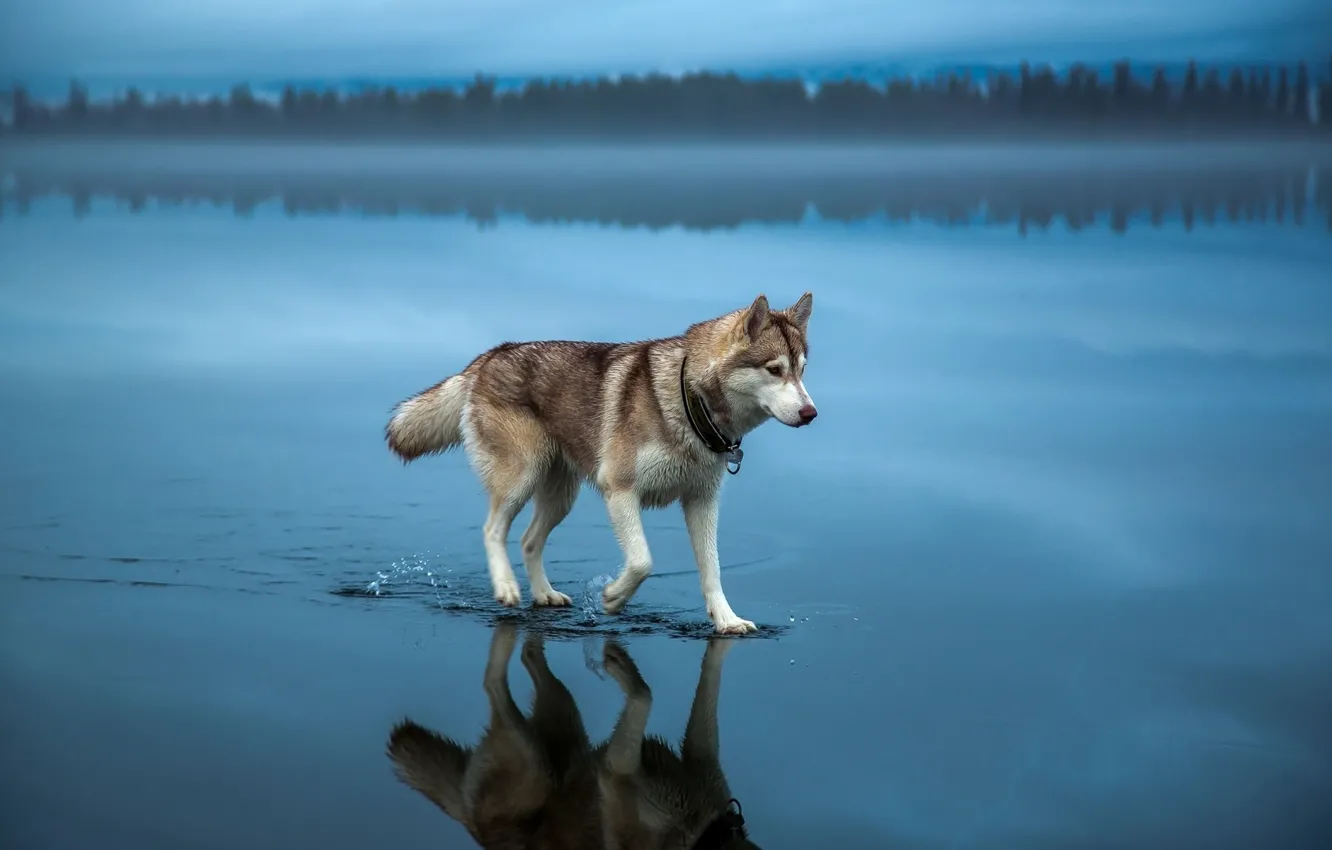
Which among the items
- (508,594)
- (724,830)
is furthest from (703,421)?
(724,830)

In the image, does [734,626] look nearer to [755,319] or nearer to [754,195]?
[755,319]

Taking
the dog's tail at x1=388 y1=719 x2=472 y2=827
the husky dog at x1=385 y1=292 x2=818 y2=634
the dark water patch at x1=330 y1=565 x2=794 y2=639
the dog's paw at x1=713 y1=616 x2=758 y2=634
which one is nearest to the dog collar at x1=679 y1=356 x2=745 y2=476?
the husky dog at x1=385 y1=292 x2=818 y2=634

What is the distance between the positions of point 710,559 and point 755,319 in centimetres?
137

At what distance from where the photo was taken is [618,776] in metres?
6.50

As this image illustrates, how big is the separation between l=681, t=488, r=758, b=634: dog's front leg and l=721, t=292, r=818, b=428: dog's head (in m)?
0.67

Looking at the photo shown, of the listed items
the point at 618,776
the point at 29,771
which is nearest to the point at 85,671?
the point at 29,771

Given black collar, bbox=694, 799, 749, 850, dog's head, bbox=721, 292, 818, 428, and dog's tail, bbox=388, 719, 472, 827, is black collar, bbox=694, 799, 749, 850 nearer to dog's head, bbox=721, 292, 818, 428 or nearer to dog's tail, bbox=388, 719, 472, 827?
dog's tail, bbox=388, 719, 472, 827

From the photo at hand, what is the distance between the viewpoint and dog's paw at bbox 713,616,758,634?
8.65 metres

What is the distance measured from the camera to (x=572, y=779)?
646 centimetres

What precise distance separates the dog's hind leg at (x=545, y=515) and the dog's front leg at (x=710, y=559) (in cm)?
93

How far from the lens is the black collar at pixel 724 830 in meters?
5.89

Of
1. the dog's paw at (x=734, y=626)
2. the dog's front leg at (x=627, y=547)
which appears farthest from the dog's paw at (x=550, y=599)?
the dog's paw at (x=734, y=626)

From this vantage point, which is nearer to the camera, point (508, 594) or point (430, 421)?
point (508, 594)

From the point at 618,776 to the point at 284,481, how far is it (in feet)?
22.5
